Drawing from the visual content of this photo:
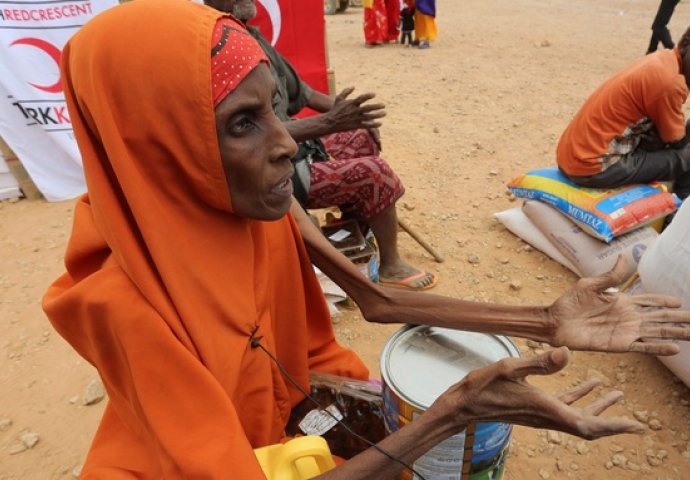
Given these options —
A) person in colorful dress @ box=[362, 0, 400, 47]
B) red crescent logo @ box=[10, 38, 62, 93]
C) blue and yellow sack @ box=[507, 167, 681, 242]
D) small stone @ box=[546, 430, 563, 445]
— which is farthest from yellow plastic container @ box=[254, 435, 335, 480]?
person in colorful dress @ box=[362, 0, 400, 47]

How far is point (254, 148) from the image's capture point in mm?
1085

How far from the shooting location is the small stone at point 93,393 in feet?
7.84

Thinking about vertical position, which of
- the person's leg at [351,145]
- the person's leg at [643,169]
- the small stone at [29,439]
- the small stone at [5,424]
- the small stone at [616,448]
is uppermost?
the person's leg at [351,145]

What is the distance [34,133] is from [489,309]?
4298 mm

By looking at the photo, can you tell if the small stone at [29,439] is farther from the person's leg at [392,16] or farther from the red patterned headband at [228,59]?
the person's leg at [392,16]

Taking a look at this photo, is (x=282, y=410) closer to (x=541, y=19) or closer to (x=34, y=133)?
(x=34, y=133)

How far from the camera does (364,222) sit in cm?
301

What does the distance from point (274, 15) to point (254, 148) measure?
3.19 meters

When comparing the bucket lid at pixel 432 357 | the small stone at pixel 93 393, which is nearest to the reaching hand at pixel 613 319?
the bucket lid at pixel 432 357

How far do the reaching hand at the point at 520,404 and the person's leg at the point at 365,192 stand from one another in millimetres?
1837

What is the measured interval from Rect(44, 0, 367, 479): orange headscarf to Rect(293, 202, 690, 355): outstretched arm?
0.49 meters


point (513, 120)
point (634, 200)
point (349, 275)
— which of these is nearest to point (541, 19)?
point (513, 120)

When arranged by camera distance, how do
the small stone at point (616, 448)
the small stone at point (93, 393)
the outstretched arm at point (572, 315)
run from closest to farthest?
1. the outstretched arm at point (572, 315)
2. the small stone at point (616, 448)
3. the small stone at point (93, 393)

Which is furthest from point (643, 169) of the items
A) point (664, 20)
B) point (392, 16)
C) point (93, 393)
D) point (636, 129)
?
point (392, 16)
